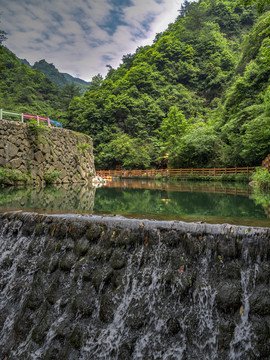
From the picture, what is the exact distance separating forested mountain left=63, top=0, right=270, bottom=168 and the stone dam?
47.4ft

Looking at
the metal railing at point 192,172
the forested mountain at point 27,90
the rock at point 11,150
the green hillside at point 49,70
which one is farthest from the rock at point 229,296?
the green hillside at point 49,70

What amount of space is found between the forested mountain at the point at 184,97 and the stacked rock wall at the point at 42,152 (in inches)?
437

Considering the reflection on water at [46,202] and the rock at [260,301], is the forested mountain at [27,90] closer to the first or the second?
the reflection on water at [46,202]

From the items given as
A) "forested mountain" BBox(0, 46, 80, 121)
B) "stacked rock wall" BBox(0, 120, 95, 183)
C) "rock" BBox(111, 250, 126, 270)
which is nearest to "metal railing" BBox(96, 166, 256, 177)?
"stacked rock wall" BBox(0, 120, 95, 183)

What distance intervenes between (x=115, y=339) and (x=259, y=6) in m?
6.05

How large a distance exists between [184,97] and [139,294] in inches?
1421

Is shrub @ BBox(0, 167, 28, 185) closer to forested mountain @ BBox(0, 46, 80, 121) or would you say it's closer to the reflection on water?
the reflection on water

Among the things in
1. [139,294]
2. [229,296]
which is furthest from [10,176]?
[229,296]

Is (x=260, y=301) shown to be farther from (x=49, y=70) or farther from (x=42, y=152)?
(x=49, y=70)

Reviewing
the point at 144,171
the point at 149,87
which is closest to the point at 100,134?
the point at 144,171

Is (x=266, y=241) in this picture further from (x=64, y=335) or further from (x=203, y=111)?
(x=203, y=111)

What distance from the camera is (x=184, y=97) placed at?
3466cm

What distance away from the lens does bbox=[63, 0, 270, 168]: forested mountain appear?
19.3 metres

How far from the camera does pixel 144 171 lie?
93.4 feet
